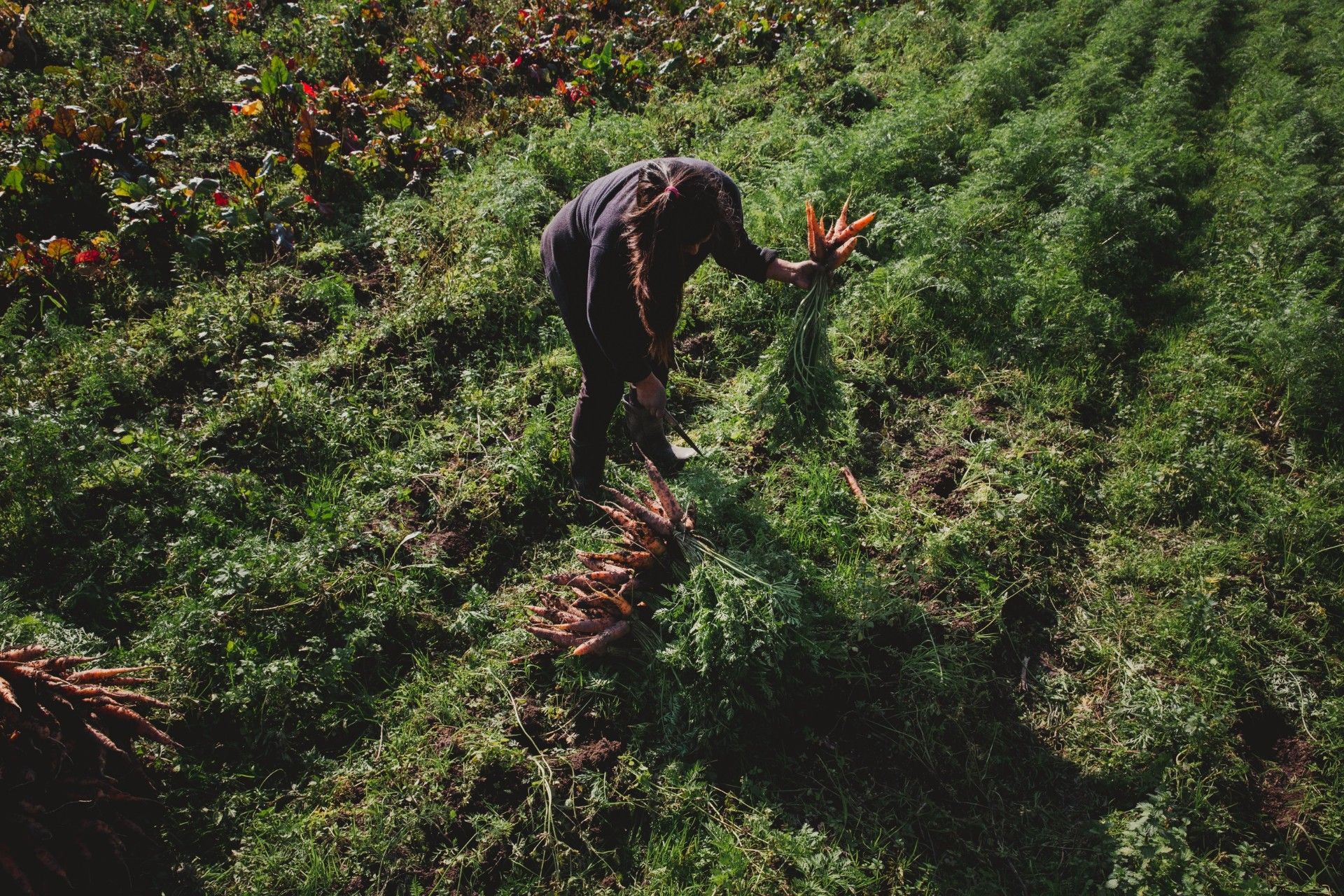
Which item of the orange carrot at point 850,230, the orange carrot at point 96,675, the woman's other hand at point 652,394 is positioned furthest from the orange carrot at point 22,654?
the orange carrot at point 850,230

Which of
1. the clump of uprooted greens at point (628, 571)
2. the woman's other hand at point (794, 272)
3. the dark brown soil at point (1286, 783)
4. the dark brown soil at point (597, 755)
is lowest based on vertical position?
the dark brown soil at point (1286, 783)

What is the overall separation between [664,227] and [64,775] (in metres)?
2.85

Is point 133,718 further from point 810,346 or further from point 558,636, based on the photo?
point 810,346

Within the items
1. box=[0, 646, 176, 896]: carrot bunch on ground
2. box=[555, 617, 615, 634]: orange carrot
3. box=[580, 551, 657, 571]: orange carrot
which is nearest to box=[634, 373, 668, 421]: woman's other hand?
box=[580, 551, 657, 571]: orange carrot

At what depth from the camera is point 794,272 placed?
136 inches

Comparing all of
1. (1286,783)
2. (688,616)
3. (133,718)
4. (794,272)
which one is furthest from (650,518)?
(1286,783)

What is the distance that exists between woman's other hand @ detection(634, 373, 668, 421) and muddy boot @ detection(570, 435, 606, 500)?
1.60ft

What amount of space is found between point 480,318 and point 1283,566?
450 centimetres

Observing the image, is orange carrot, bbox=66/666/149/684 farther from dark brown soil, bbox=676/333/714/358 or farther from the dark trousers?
dark brown soil, bbox=676/333/714/358

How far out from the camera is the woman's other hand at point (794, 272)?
11.3ft

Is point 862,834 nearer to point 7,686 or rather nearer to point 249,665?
point 249,665

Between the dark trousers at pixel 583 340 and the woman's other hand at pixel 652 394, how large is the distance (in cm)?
7

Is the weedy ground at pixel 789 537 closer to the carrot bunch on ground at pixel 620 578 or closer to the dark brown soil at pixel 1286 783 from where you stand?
the dark brown soil at pixel 1286 783

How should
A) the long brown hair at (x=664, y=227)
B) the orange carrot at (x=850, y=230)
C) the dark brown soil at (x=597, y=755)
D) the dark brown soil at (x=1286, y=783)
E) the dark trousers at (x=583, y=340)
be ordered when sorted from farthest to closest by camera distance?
the orange carrot at (x=850, y=230), the dark trousers at (x=583, y=340), the dark brown soil at (x=597, y=755), the dark brown soil at (x=1286, y=783), the long brown hair at (x=664, y=227)
